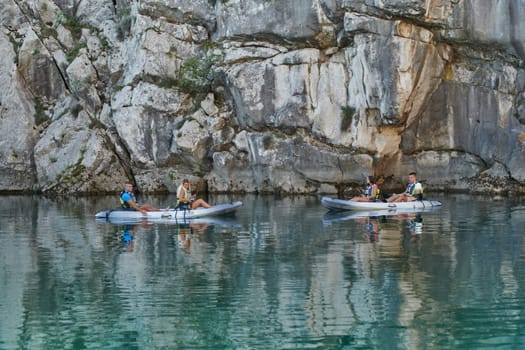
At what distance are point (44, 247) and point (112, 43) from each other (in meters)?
25.6

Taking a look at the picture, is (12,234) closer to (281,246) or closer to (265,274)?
(281,246)

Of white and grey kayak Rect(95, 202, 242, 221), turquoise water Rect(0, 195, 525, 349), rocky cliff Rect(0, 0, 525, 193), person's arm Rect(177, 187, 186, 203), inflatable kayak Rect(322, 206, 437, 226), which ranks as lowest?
turquoise water Rect(0, 195, 525, 349)

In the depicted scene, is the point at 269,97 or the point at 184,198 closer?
the point at 184,198

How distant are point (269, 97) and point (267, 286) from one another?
80.5ft

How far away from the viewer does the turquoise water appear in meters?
11.5

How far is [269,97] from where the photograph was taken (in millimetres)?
38656

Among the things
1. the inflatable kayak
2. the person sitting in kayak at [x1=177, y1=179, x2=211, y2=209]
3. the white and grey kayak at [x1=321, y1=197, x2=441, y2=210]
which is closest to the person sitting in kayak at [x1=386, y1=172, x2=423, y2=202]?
the white and grey kayak at [x1=321, y1=197, x2=441, y2=210]

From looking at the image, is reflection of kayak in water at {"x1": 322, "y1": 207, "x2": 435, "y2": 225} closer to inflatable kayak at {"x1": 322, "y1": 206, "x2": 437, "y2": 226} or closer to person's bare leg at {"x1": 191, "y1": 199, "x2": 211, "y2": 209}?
inflatable kayak at {"x1": 322, "y1": 206, "x2": 437, "y2": 226}

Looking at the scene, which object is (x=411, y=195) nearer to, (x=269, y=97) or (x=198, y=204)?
(x=198, y=204)

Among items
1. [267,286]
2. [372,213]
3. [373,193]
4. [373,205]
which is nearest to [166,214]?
[372,213]

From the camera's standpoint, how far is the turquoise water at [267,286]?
37.8 ft

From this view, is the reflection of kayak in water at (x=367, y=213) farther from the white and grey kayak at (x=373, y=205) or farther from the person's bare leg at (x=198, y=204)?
the person's bare leg at (x=198, y=204)

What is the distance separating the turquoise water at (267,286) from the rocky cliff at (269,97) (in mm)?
11994

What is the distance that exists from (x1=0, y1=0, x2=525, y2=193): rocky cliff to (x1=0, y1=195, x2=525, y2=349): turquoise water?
12.0 metres
